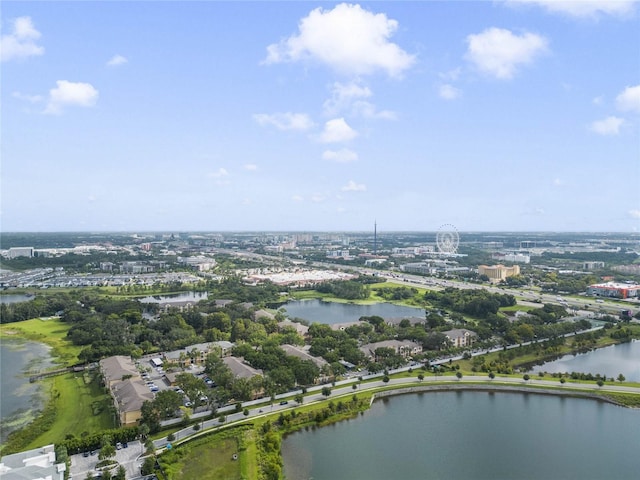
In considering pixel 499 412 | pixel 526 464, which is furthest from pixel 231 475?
pixel 499 412

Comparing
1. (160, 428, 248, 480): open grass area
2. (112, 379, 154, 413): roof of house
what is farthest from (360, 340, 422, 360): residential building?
(112, 379, 154, 413): roof of house

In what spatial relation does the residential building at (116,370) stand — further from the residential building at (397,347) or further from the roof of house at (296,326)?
the residential building at (397,347)

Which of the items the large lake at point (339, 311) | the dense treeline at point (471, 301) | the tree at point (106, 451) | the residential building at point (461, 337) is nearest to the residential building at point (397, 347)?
the residential building at point (461, 337)

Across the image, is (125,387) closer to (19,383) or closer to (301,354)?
(19,383)

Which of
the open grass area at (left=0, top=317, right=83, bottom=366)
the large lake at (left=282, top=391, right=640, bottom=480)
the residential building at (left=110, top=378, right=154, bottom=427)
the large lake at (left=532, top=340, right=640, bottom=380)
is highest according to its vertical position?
the residential building at (left=110, top=378, right=154, bottom=427)

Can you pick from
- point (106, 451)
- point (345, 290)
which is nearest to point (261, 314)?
point (345, 290)

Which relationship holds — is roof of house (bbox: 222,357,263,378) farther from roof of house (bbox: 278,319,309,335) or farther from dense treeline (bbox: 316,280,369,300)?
dense treeline (bbox: 316,280,369,300)
